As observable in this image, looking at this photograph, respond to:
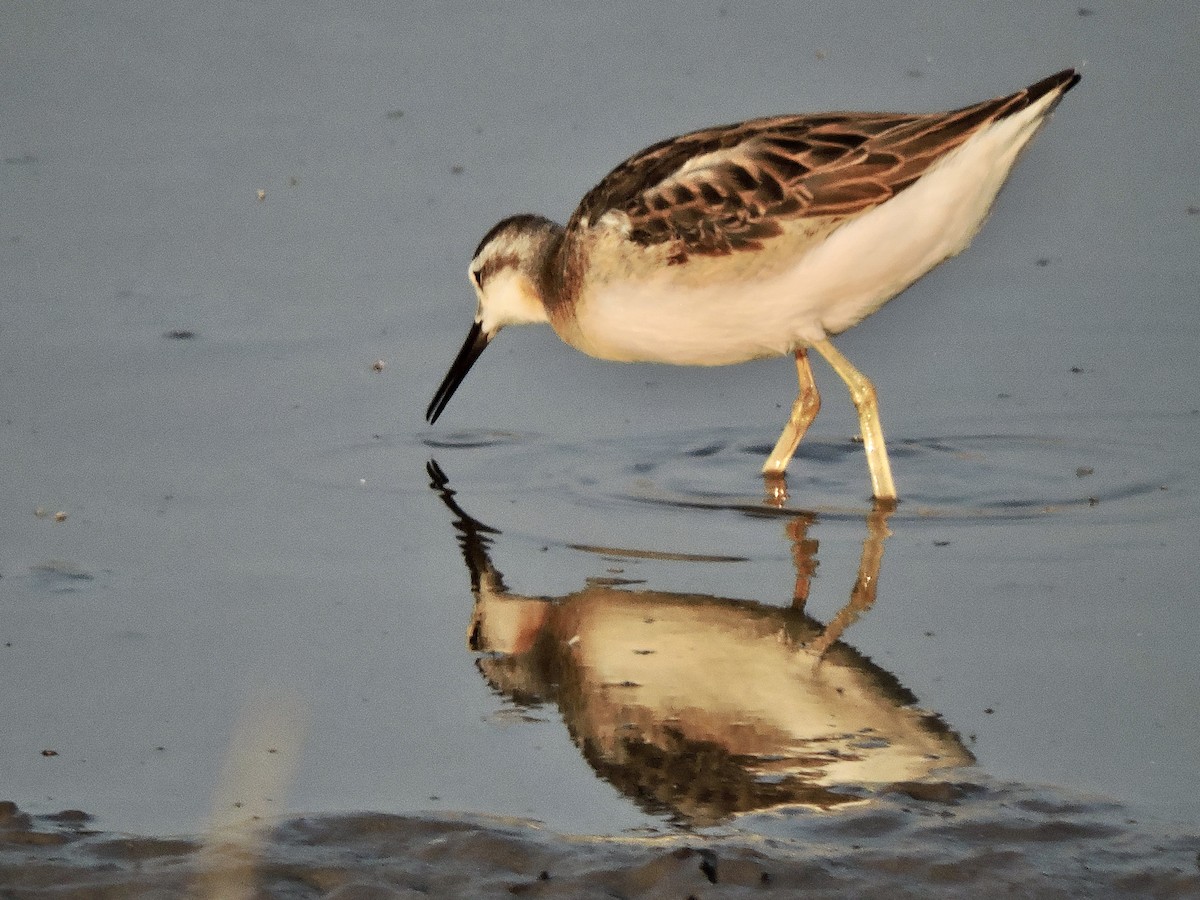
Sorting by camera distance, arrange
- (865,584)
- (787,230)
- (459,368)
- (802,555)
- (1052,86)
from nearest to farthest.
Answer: (865,584) → (802,555) → (1052,86) → (787,230) → (459,368)

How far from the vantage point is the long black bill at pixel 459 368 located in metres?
8.57

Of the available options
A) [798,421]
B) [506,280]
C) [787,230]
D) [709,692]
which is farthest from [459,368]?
[709,692]

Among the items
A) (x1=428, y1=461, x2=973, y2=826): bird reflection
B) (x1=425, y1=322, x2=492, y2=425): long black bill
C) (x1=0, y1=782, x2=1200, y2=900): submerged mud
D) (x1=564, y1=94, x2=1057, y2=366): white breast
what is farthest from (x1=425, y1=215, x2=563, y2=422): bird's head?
(x1=0, y1=782, x2=1200, y2=900): submerged mud

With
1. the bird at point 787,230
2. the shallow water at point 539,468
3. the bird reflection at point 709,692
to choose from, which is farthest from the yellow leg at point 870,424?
the bird reflection at point 709,692

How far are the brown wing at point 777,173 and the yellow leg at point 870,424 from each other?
64cm

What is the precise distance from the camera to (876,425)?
7.94 m

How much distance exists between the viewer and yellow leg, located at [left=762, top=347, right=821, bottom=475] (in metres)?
8.12

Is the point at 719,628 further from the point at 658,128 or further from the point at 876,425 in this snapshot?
the point at 658,128

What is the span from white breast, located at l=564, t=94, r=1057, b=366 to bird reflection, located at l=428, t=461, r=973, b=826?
1.09 meters

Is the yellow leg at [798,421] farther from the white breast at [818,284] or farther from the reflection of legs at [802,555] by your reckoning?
the reflection of legs at [802,555]

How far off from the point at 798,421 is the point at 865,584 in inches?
54.6

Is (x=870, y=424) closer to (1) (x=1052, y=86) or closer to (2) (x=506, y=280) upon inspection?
(1) (x=1052, y=86)

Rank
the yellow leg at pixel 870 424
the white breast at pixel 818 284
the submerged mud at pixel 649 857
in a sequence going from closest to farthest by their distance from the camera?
the submerged mud at pixel 649 857
the white breast at pixel 818 284
the yellow leg at pixel 870 424

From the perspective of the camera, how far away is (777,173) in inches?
306
